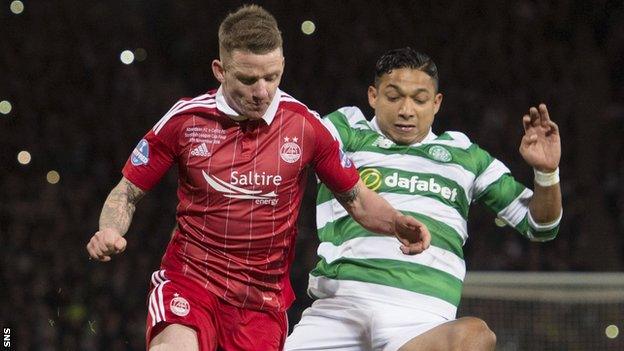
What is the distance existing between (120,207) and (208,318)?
1.26 ft

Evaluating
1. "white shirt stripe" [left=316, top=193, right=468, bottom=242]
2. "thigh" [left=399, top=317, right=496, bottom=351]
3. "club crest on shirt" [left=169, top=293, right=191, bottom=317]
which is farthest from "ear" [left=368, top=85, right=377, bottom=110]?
"club crest on shirt" [left=169, top=293, right=191, bottom=317]

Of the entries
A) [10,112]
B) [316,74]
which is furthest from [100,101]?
[316,74]

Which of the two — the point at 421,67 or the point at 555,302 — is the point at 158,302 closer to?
the point at 421,67

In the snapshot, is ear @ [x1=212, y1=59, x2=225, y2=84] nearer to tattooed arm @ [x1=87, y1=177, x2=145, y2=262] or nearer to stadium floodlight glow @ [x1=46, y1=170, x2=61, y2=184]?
tattooed arm @ [x1=87, y1=177, x2=145, y2=262]

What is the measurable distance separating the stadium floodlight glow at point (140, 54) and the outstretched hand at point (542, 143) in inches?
214

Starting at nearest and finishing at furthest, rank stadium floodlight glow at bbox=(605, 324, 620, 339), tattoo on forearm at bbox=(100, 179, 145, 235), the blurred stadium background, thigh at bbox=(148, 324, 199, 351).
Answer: thigh at bbox=(148, 324, 199, 351) → tattoo on forearm at bbox=(100, 179, 145, 235) → stadium floodlight glow at bbox=(605, 324, 620, 339) → the blurred stadium background

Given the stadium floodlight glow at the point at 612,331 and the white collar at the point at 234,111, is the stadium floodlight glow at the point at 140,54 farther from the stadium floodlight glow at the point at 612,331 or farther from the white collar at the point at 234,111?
the white collar at the point at 234,111

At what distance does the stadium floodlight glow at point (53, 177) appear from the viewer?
24.8 feet

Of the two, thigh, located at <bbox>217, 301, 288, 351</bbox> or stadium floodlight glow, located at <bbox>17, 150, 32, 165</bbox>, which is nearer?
thigh, located at <bbox>217, 301, 288, 351</bbox>

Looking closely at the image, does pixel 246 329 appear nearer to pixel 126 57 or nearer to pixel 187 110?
pixel 187 110

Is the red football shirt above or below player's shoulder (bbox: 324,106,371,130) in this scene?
below

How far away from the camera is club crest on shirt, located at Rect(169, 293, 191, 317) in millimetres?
2838

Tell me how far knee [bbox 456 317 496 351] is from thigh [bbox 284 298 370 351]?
0.37 m

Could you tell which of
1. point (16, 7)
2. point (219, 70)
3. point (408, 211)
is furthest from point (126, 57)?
point (219, 70)
